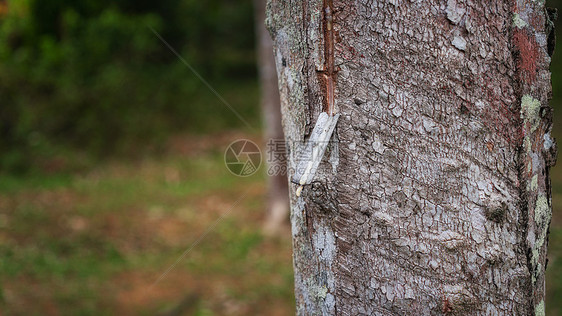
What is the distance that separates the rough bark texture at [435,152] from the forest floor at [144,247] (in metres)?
2.42

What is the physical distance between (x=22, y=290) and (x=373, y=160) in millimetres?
3887

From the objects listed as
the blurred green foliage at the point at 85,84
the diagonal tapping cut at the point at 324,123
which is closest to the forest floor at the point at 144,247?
the blurred green foliage at the point at 85,84

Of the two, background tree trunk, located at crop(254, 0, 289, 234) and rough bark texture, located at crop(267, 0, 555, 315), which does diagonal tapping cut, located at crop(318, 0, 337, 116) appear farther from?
background tree trunk, located at crop(254, 0, 289, 234)

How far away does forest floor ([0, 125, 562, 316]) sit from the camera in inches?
155

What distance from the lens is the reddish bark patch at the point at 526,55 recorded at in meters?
1.02

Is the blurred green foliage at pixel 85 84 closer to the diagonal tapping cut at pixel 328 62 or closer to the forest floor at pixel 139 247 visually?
the forest floor at pixel 139 247

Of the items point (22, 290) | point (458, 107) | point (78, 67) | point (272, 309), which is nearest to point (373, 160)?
point (458, 107)

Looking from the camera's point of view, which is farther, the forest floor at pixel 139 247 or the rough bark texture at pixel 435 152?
the forest floor at pixel 139 247

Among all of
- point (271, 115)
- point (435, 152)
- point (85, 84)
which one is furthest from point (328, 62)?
point (85, 84)

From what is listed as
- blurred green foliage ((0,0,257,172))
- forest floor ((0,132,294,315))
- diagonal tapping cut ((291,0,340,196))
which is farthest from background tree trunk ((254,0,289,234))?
diagonal tapping cut ((291,0,340,196))

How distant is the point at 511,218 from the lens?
1075 mm

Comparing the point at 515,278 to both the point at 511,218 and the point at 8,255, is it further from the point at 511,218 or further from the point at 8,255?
the point at 8,255

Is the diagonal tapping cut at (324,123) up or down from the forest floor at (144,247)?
up

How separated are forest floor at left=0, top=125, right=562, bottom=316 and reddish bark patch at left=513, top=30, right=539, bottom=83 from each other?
2685mm
